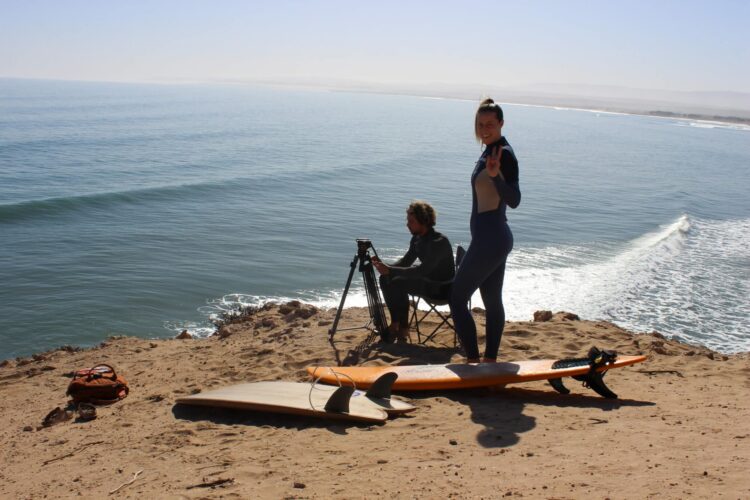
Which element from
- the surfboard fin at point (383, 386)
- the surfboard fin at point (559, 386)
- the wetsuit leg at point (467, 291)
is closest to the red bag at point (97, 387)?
the surfboard fin at point (383, 386)

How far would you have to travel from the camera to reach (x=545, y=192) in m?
26.5

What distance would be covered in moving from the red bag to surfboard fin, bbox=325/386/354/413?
2352mm

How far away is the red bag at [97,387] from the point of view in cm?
607

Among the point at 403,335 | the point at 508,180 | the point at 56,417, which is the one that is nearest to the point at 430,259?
the point at 403,335

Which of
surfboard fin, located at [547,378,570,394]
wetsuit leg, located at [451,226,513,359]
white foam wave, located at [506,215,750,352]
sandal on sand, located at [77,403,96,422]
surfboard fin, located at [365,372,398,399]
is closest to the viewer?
surfboard fin, located at [365,372,398,399]

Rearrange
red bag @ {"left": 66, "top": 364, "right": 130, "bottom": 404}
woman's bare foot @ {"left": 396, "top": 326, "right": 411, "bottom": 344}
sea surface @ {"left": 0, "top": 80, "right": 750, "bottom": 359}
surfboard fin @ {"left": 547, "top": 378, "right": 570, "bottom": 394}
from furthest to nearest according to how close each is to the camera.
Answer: sea surface @ {"left": 0, "top": 80, "right": 750, "bottom": 359}, woman's bare foot @ {"left": 396, "top": 326, "right": 411, "bottom": 344}, red bag @ {"left": 66, "top": 364, "right": 130, "bottom": 404}, surfboard fin @ {"left": 547, "top": 378, "right": 570, "bottom": 394}

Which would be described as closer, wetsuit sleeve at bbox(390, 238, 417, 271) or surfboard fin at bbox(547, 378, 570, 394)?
surfboard fin at bbox(547, 378, 570, 394)

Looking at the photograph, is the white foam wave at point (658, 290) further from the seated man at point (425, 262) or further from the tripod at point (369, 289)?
the seated man at point (425, 262)

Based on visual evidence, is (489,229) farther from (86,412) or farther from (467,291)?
(86,412)

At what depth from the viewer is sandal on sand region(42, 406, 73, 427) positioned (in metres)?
5.72

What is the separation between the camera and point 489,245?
5.38 metres

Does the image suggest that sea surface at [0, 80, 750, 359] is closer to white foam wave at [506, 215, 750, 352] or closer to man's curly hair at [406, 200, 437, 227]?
white foam wave at [506, 215, 750, 352]

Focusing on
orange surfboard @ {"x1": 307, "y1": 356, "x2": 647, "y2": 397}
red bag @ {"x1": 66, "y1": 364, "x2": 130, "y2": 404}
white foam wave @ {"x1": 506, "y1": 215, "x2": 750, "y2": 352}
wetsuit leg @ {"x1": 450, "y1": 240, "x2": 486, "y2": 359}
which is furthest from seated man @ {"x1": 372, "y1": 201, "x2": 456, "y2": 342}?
white foam wave @ {"x1": 506, "y1": 215, "x2": 750, "y2": 352}

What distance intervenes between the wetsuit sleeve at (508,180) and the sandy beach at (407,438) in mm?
1610
